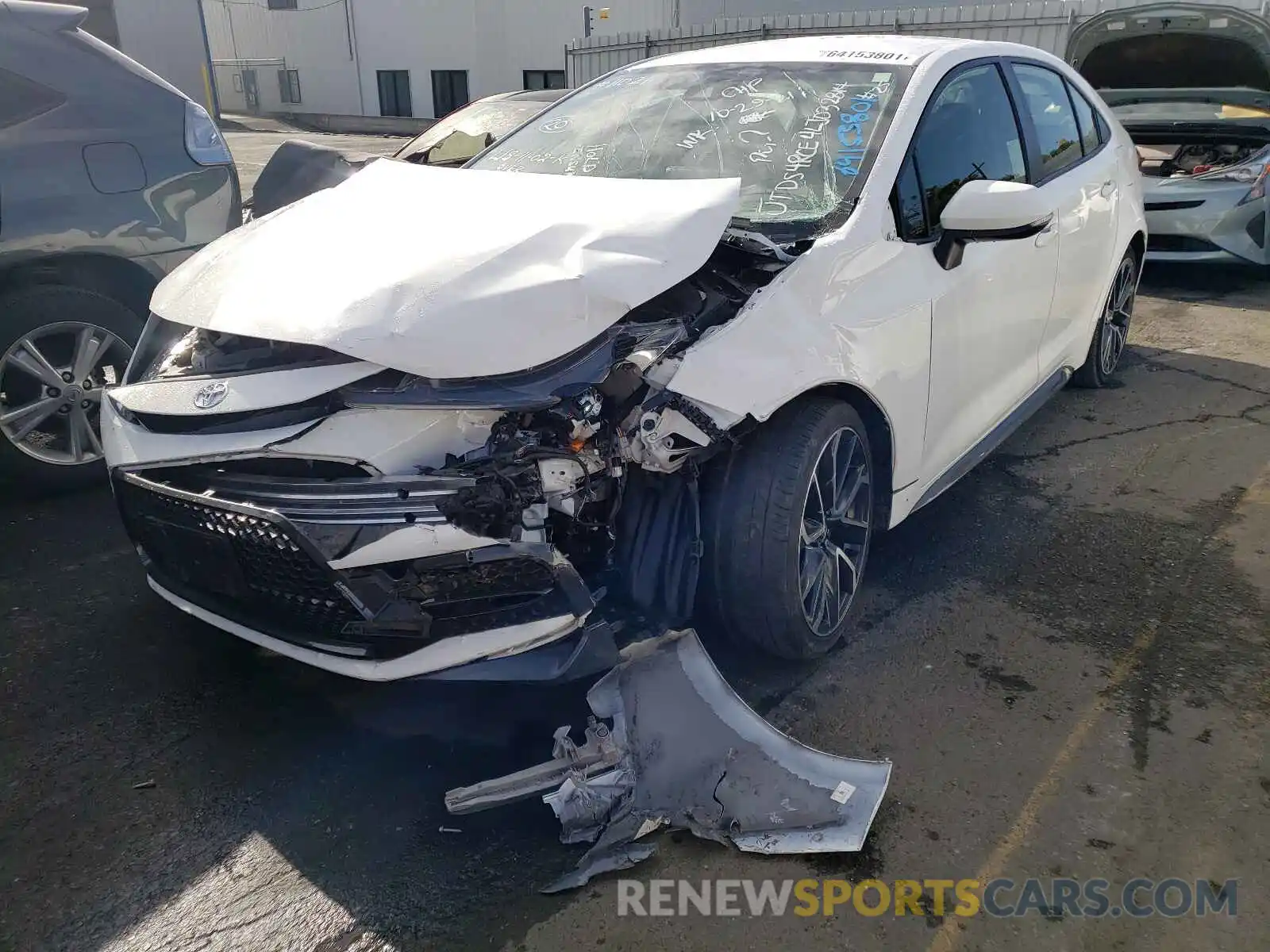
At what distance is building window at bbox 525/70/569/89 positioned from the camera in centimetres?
2403

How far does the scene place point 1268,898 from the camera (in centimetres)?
210

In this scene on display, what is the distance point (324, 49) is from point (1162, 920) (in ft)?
113

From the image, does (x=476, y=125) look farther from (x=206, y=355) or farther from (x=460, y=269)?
(x=460, y=269)

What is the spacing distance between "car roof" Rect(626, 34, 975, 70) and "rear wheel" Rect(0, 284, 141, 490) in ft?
8.41

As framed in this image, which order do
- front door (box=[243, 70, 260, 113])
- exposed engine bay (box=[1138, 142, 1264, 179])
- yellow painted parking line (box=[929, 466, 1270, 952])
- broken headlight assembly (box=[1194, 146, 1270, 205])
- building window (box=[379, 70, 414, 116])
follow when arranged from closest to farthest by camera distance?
yellow painted parking line (box=[929, 466, 1270, 952])
broken headlight assembly (box=[1194, 146, 1270, 205])
exposed engine bay (box=[1138, 142, 1264, 179])
building window (box=[379, 70, 414, 116])
front door (box=[243, 70, 260, 113])

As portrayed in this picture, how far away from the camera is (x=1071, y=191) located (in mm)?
4105

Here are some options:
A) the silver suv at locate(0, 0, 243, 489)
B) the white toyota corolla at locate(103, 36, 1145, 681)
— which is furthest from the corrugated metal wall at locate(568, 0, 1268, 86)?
the white toyota corolla at locate(103, 36, 1145, 681)

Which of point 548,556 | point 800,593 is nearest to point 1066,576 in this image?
point 800,593

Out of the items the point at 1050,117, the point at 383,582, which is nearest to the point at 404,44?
the point at 1050,117

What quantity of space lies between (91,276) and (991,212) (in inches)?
140

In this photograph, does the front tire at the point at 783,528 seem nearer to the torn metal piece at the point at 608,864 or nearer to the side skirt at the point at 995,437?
the side skirt at the point at 995,437

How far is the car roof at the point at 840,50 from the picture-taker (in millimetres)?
3455

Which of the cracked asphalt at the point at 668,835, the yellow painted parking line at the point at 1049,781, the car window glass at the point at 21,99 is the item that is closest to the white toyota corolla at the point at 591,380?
the cracked asphalt at the point at 668,835

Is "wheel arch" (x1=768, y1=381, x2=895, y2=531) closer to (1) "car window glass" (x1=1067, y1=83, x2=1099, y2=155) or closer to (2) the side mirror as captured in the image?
(2) the side mirror
